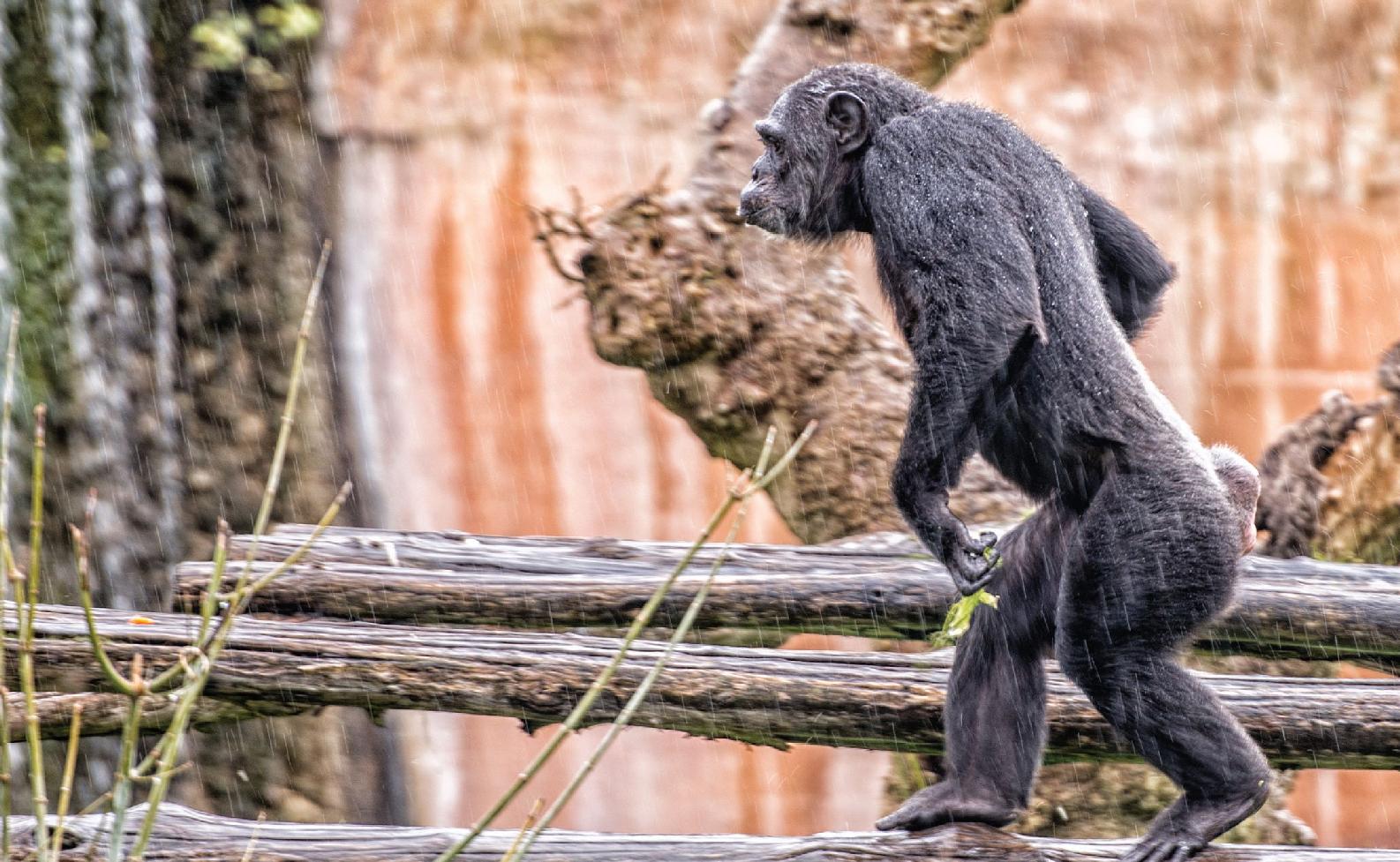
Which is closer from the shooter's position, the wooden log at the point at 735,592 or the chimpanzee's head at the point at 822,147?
the chimpanzee's head at the point at 822,147

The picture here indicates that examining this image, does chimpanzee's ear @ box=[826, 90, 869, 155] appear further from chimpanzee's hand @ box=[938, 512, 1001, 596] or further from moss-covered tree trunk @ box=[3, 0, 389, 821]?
moss-covered tree trunk @ box=[3, 0, 389, 821]

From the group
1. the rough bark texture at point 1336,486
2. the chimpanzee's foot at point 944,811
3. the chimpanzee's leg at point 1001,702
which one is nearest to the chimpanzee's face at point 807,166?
the chimpanzee's leg at point 1001,702

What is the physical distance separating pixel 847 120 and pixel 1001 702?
1.54m

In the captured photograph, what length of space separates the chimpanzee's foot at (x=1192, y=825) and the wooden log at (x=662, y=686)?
428 mm

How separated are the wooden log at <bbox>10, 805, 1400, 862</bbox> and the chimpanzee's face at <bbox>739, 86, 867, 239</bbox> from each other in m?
1.66

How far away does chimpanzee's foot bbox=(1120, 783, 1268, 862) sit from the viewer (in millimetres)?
3223

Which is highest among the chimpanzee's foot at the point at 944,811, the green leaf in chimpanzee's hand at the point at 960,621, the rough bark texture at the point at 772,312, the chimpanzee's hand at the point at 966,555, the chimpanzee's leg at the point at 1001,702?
the rough bark texture at the point at 772,312

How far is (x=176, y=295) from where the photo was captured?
8562mm

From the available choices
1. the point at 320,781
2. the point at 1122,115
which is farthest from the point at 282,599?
the point at 1122,115

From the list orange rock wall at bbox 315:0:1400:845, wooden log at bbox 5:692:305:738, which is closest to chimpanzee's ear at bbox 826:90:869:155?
wooden log at bbox 5:692:305:738

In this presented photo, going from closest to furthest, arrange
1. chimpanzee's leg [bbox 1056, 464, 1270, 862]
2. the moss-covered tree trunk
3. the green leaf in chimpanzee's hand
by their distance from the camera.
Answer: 1. chimpanzee's leg [bbox 1056, 464, 1270, 862]
2. the green leaf in chimpanzee's hand
3. the moss-covered tree trunk

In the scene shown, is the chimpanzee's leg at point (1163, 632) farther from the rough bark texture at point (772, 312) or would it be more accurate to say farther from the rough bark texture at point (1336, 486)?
the rough bark texture at point (772, 312)

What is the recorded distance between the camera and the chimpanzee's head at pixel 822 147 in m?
3.91

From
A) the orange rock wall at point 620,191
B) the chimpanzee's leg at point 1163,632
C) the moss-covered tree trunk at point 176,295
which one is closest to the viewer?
the chimpanzee's leg at point 1163,632
